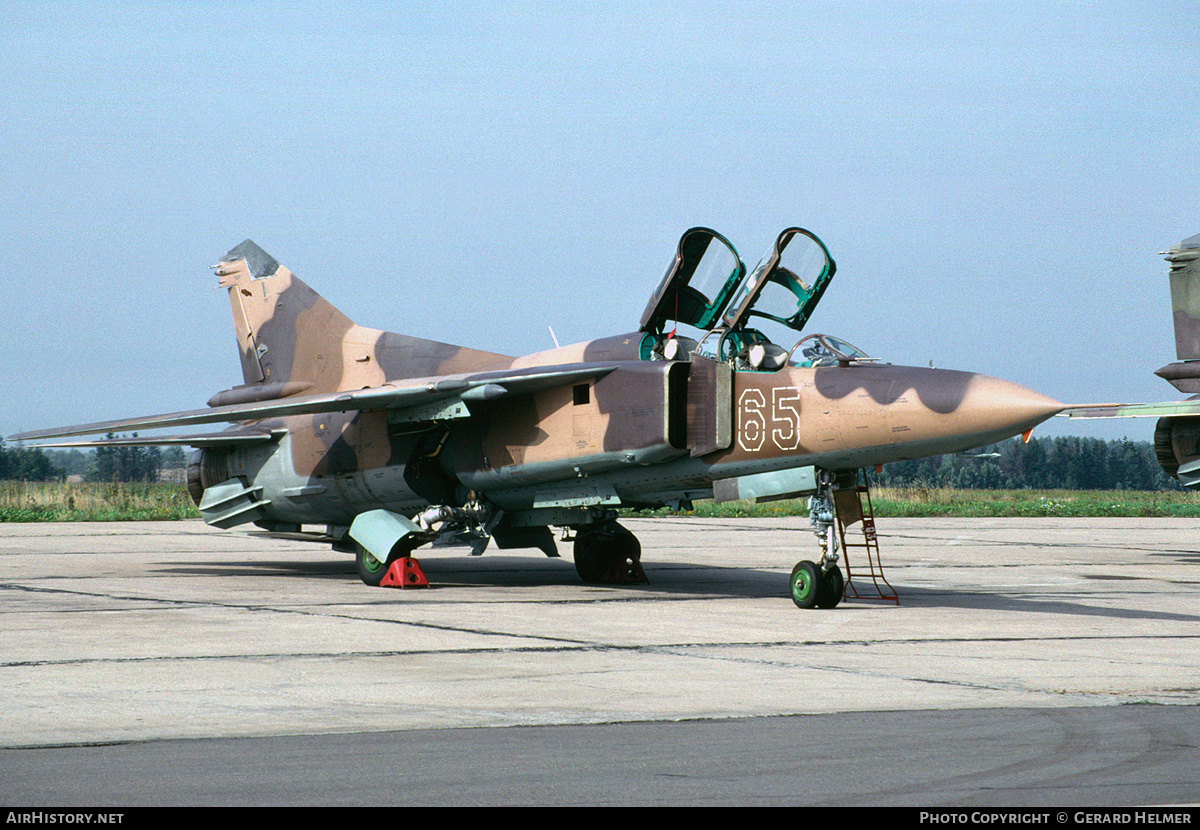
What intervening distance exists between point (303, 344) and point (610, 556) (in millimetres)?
5468

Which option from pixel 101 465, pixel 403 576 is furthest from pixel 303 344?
pixel 101 465

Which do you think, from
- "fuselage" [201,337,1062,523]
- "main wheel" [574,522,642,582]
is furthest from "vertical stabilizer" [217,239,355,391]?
"main wheel" [574,522,642,582]

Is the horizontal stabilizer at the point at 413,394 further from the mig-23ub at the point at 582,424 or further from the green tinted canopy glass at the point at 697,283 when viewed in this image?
the green tinted canopy glass at the point at 697,283

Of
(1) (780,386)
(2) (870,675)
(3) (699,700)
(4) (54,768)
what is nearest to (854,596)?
(1) (780,386)

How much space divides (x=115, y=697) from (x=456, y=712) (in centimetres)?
199

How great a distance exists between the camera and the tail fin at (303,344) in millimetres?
16266

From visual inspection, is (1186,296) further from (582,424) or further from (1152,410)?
(582,424)

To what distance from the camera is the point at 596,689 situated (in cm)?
747

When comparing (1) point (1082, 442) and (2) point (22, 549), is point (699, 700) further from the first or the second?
(1) point (1082, 442)

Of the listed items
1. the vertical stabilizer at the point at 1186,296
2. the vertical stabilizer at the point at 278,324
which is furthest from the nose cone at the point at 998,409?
the vertical stabilizer at the point at 1186,296

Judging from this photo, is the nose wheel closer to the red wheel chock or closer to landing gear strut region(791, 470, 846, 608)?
landing gear strut region(791, 470, 846, 608)

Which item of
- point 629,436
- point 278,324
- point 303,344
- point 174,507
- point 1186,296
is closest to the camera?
point 629,436

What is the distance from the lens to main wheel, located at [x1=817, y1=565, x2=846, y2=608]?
1207cm

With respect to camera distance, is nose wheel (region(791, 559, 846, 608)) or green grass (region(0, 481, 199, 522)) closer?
nose wheel (region(791, 559, 846, 608))
